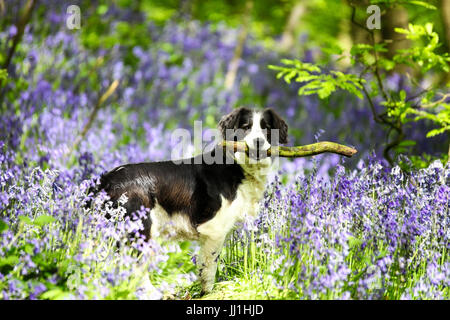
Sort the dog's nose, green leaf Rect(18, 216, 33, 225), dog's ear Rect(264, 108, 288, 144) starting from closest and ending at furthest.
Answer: green leaf Rect(18, 216, 33, 225), the dog's nose, dog's ear Rect(264, 108, 288, 144)

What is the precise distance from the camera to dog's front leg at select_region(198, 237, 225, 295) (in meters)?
4.12

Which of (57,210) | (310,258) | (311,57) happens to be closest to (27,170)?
(57,210)

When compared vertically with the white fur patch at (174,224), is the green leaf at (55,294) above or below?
below

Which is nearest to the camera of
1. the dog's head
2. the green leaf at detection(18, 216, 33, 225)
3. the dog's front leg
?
the green leaf at detection(18, 216, 33, 225)

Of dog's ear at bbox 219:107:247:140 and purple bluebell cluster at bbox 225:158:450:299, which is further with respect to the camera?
dog's ear at bbox 219:107:247:140

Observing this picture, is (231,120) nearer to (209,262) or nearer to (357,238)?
(209,262)

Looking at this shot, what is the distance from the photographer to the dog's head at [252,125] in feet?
13.9

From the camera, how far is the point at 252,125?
4.21 meters

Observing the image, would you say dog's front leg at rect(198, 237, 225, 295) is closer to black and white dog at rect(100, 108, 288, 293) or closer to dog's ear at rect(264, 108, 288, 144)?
black and white dog at rect(100, 108, 288, 293)

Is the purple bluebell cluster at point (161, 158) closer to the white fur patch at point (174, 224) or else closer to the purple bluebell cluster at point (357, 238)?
the purple bluebell cluster at point (357, 238)

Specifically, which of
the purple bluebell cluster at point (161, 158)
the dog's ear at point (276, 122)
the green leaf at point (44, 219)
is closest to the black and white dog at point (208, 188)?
the dog's ear at point (276, 122)

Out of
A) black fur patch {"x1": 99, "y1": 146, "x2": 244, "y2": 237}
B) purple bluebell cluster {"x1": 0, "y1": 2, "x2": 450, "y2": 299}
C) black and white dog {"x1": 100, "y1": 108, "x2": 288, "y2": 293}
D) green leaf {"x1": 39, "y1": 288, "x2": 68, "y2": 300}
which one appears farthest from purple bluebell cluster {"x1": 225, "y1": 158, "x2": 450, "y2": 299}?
green leaf {"x1": 39, "y1": 288, "x2": 68, "y2": 300}
